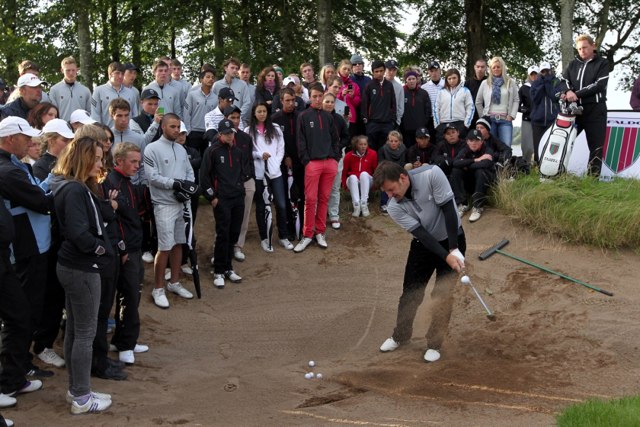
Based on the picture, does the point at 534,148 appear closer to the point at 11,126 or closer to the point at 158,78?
the point at 158,78

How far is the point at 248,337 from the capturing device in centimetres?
838

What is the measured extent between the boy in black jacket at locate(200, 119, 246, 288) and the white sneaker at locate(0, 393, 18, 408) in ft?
13.7

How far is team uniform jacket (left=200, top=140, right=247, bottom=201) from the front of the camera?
31.0 feet

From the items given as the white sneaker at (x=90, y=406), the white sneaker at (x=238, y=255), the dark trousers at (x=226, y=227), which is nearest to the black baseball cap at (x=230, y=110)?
the dark trousers at (x=226, y=227)

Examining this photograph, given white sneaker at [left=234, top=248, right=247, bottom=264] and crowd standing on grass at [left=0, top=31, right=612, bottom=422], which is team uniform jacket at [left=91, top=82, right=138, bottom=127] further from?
white sneaker at [left=234, top=248, right=247, bottom=264]

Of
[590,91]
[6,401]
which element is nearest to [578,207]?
[590,91]

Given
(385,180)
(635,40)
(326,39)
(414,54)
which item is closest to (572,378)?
(385,180)

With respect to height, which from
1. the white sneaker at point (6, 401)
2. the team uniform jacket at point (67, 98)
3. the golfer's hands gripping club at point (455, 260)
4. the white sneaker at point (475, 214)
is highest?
the team uniform jacket at point (67, 98)

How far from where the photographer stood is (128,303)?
699 cm

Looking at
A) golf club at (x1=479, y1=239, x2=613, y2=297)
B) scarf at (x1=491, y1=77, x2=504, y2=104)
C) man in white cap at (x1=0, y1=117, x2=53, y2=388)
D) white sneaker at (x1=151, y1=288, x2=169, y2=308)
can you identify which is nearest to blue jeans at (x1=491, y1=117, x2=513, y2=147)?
scarf at (x1=491, y1=77, x2=504, y2=104)

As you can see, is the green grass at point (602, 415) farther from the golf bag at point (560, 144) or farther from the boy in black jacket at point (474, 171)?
the golf bag at point (560, 144)

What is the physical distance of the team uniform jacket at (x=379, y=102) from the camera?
11.6 meters

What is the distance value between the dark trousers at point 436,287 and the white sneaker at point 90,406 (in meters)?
3.36

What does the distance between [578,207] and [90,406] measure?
7349 millimetres
